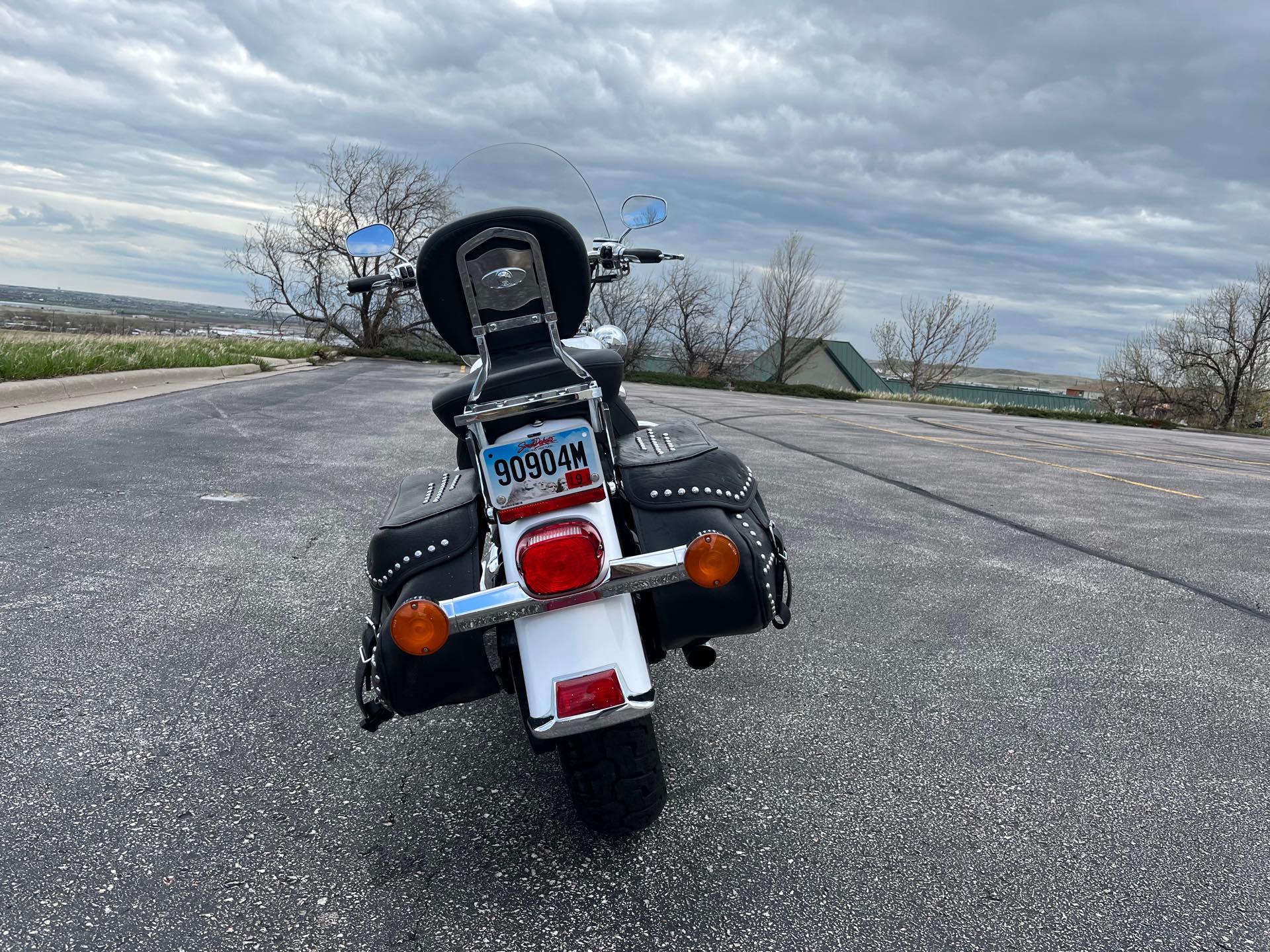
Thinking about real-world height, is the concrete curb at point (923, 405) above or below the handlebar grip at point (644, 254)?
below

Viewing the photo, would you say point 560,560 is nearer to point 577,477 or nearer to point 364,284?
point 577,477

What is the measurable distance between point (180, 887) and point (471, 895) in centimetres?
71

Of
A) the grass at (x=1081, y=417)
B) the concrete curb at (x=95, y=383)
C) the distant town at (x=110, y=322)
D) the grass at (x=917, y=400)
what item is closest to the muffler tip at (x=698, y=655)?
the concrete curb at (x=95, y=383)

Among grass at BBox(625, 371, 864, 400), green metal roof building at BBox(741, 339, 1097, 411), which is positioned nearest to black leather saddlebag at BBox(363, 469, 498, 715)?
grass at BBox(625, 371, 864, 400)

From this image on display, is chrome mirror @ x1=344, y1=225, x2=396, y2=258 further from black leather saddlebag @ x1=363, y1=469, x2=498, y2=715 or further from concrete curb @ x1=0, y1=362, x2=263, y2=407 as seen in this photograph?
concrete curb @ x1=0, y1=362, x2=263, y2=407

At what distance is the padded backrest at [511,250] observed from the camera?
2.33 meters

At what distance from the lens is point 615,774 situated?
82.0 inches

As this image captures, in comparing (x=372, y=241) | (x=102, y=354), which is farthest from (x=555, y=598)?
(x=102, y=354)

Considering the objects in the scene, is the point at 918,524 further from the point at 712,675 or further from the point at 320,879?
the point at 320,879

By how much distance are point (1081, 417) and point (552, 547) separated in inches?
1237

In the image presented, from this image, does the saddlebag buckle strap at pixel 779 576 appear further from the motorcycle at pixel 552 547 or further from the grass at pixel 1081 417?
the grass at pixel 1081 417

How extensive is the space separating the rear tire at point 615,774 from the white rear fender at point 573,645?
120 millimetres

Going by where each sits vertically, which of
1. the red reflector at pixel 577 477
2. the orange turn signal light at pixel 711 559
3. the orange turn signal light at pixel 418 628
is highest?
the red reflector at pixel 577 477

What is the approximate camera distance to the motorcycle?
200 cm
